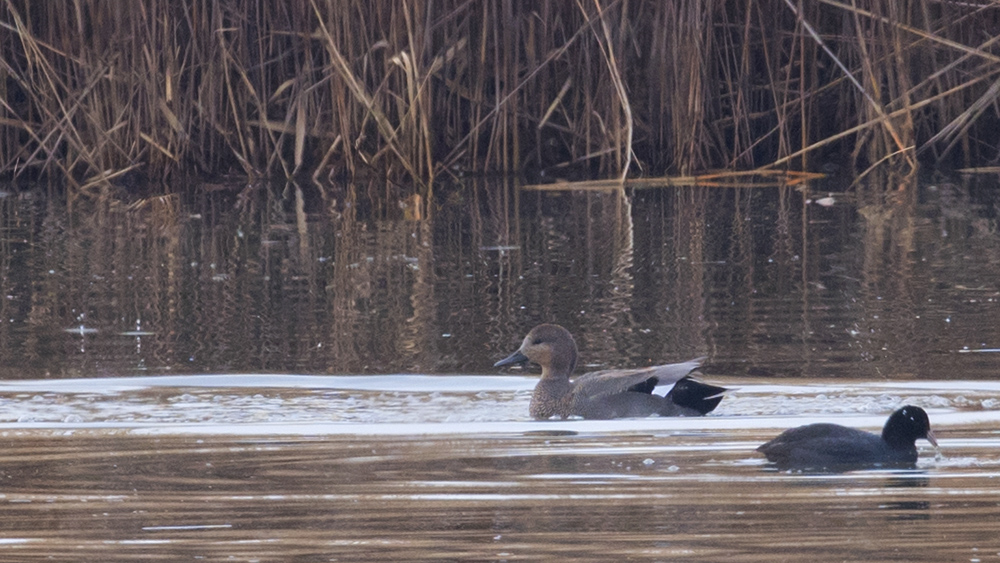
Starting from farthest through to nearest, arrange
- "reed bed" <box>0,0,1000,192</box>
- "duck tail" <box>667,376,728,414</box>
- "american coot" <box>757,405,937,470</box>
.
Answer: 1. "reed bed" <box>0,0,1000,192</box>
2. "duck tail" <box>667,376,728,414</box>
3. "american coot" <box>757,405,937,470</box>

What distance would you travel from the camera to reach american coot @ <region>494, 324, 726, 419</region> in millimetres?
6309

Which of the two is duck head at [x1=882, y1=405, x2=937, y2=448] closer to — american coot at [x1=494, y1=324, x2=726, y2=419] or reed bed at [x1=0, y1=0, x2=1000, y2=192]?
american coot at [x1=494, y1=324, x2=726, y2=419]

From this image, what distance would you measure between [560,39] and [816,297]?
5949mm

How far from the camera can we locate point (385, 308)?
887 centimetres

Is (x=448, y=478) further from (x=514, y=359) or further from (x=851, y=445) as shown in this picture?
(x=514, y=359)

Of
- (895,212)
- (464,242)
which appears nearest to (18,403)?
(464,242)

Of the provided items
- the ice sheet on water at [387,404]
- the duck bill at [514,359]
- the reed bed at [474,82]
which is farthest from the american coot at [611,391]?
the reed bed at [474,82]

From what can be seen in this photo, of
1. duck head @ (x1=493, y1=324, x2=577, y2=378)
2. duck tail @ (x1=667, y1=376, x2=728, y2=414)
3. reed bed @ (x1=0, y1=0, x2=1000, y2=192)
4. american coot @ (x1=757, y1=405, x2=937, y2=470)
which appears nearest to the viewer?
american coot @ (x1=757, y1=405, x2=937, y2=470)

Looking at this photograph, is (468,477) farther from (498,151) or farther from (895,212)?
(498,151)

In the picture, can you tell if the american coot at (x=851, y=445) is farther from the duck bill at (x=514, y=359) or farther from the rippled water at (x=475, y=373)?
the duck bill at (x=514, y=359)

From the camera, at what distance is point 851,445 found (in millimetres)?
5293

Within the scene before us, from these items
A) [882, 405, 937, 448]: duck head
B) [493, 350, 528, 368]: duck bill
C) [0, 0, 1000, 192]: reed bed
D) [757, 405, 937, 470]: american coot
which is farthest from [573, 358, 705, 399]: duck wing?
[0, 0, 1000, 192]: reed bed

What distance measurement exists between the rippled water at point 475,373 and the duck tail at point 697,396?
7cm

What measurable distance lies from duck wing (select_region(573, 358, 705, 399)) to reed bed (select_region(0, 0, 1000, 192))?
654cm
